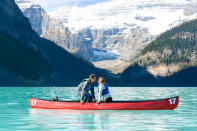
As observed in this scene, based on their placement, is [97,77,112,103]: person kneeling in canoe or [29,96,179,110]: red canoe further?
[29,96,179,110]: red canoe

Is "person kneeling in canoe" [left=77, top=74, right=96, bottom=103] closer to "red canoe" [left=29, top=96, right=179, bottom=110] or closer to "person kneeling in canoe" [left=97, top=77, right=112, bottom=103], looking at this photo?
"red canoe" [left=29, top=96, right=179, bottom=110]

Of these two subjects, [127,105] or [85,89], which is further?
[127,105]

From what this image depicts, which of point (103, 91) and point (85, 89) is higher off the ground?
point (85, 89)

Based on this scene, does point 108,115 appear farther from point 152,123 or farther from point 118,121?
point 152,123

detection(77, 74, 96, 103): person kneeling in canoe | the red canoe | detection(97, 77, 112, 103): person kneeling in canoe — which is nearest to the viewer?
detection(97, 77, 112, 103): person kneeling in canoe

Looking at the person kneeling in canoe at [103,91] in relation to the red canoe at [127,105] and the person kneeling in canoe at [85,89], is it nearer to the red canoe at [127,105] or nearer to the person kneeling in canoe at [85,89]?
the red canoe at [127,105]

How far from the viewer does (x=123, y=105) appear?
48.0 m

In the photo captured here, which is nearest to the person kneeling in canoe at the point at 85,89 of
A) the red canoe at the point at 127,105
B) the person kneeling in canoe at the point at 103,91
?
the red canoe at the point at 127,105

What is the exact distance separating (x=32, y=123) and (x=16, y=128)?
3281 mm

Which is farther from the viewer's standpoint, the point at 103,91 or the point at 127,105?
the point at 127,105

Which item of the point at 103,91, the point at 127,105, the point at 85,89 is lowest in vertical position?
the point at 127,105

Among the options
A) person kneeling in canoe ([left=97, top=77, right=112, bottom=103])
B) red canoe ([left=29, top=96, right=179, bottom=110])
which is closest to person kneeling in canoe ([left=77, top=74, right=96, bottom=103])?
red canoe ([left=29, top=96, right=179, bottom=110])

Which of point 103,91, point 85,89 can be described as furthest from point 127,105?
point 85,89

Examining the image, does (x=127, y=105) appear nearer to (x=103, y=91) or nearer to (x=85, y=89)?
(x=103, y=91)
